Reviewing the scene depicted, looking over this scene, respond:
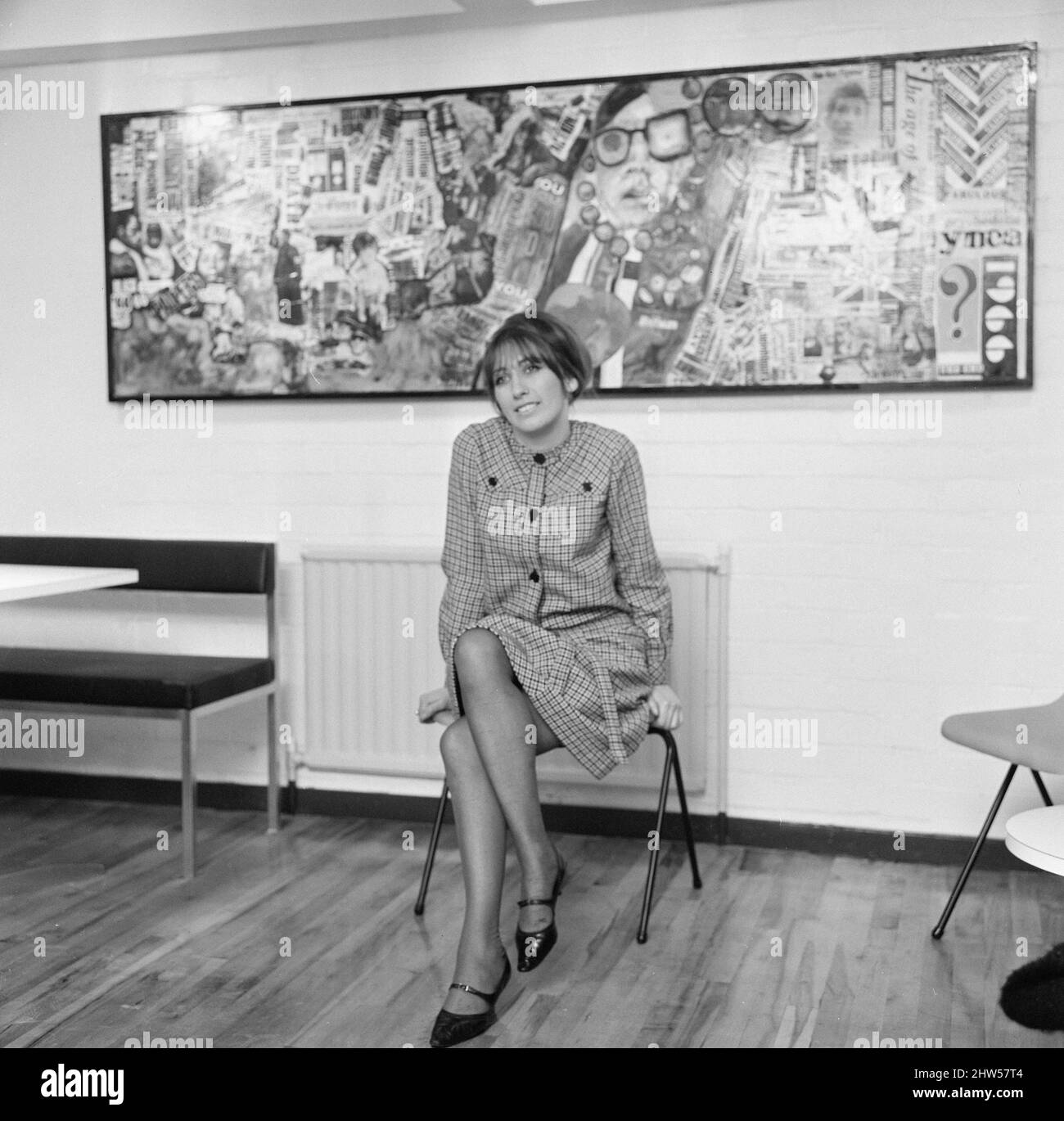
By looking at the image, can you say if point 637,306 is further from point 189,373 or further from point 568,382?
point 189,373

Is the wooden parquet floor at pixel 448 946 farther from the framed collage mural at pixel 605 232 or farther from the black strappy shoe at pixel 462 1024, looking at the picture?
the framed collage mural at pixel 605 232

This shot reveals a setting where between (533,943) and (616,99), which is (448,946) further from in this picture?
(616,99)

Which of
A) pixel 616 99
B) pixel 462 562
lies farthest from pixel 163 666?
pixel 616 99

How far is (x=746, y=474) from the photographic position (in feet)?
11.0

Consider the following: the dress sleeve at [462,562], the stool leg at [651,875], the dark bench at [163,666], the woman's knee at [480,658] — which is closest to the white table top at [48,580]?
the dark bench at [163,666]

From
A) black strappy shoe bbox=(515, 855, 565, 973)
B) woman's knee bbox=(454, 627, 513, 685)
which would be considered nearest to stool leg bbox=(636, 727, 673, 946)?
black strappy shoe bbox=(515, 855, 565, 973)

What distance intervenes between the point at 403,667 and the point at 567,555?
96cm

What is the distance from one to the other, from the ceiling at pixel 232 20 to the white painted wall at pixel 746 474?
44 millimetres

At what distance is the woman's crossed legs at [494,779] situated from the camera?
2.40m

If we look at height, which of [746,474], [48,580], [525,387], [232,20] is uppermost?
[232,20]

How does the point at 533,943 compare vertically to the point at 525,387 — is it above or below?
below

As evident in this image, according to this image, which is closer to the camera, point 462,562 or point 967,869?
point 967,869

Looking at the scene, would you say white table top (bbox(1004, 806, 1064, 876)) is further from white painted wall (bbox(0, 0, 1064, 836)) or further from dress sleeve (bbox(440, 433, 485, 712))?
dress sleeve (bbox(440, 433, 485, 712))

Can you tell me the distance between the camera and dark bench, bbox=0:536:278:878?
3172mm
